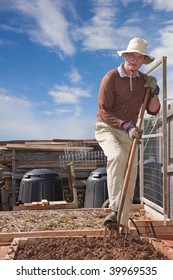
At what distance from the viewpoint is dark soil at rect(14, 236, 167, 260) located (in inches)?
150

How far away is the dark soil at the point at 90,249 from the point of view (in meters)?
3.82

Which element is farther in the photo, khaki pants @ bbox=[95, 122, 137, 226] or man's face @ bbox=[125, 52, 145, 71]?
man's face @ bbox=[125, 52, 145, 71]

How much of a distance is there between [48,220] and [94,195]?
89.3 inches

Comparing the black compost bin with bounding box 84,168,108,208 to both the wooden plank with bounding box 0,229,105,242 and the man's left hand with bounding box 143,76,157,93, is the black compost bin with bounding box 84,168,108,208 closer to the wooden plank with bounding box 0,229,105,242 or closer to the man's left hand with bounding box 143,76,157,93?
the wooden plank with bounding box 0,229,105,242

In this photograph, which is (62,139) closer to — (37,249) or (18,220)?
(18,220)

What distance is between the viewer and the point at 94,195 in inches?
352

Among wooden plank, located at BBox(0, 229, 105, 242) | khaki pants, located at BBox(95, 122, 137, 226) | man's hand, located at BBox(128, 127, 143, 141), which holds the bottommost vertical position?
wooden plank, located at BBox(0, 229, 105, 242)

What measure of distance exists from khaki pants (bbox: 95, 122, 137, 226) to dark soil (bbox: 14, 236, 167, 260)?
17.7 inches

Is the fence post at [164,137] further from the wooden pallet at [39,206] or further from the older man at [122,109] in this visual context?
the wooden pallet at [39,206]

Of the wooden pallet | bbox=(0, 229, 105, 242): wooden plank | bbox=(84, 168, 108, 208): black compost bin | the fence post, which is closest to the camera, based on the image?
bbox=(0, 229, 105, 242): wooden plank

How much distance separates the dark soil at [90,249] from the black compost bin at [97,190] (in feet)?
14.2

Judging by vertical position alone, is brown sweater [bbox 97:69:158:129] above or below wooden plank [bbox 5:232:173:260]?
above

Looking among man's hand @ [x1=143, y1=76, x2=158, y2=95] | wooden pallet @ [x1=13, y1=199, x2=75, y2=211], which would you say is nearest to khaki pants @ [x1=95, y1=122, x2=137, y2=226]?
man's hand @ [x1=143, y1=76, x2=158, y2=95]
